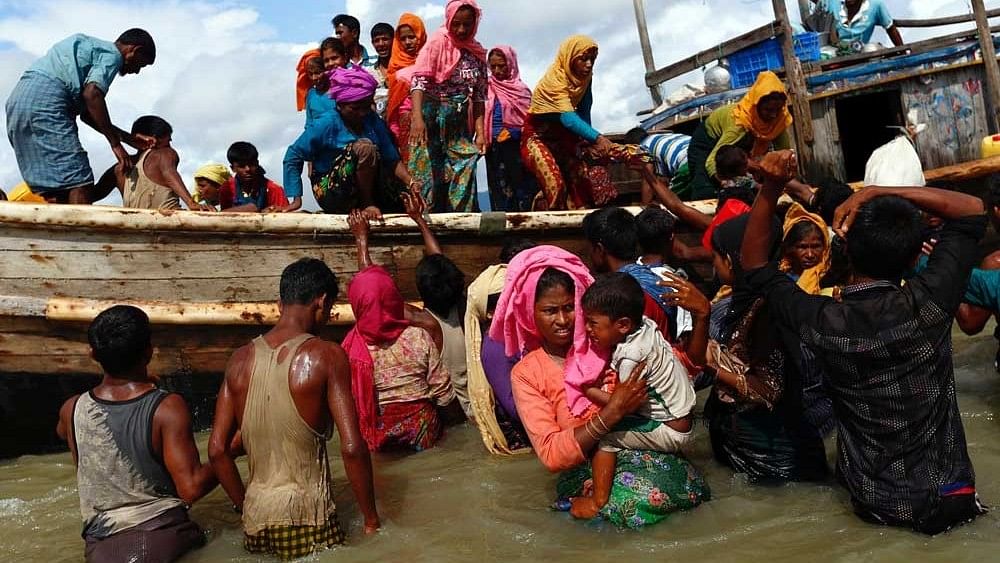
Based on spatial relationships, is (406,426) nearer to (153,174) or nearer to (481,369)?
(481,369)

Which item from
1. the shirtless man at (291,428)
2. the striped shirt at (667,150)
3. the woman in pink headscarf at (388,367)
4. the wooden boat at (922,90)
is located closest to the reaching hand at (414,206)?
the woman in pink headscarf at (388,367)

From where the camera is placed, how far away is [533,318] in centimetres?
349

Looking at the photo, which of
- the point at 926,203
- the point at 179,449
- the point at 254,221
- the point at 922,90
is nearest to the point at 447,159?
the point at 254,221

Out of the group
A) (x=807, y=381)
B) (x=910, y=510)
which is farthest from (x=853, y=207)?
(x=910, y=510)

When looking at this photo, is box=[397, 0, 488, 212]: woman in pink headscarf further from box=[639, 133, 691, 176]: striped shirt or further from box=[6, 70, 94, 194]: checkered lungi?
box=[639, 133, 691, 176]: striped shirt

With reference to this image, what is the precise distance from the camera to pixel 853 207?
2.98 m

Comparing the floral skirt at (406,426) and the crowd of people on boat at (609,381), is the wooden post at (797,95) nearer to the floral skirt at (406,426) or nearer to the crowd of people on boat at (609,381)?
the crowd of people on boat at (609,381)

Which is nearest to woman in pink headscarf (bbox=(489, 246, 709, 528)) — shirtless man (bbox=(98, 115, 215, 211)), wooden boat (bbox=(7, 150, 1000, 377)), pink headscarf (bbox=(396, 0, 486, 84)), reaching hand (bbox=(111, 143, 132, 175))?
wooden boat (bbox=(7, 150, 1000, 377))

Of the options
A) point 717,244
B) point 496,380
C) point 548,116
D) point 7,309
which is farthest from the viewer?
point 548,116

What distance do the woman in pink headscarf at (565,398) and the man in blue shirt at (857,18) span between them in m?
9.26

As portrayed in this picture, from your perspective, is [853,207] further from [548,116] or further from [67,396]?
[67,396]

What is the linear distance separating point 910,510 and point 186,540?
291 centimetres

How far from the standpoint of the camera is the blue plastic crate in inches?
368

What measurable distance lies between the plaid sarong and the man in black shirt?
2.06m
